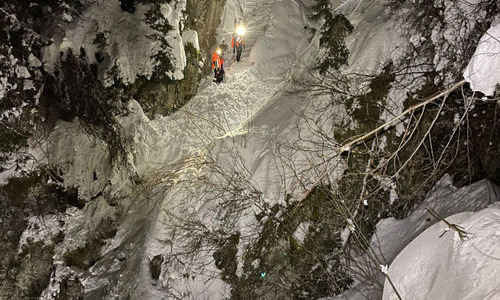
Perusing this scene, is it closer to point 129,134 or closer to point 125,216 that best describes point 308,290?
point 125,216

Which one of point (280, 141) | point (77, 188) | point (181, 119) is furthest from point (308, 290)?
point (77, 188)

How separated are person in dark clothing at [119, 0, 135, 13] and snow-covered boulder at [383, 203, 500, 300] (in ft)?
32.0

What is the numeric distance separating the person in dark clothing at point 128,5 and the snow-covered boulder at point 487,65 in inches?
369

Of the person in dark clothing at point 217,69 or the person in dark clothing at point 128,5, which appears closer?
the person in dark clothing at point 128,5

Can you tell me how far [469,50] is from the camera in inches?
249

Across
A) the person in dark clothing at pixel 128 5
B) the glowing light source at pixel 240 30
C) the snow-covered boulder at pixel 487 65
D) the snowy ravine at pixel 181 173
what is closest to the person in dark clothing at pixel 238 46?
the glowing light source at pixel 240 30

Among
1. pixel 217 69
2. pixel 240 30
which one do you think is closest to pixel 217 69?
pixel 217 69

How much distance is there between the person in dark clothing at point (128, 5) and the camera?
368 inches

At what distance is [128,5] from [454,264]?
10.2 m

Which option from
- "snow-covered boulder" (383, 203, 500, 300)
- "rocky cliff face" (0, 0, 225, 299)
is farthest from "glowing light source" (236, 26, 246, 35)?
"snow-covered boulder" (383, 203, 500, 300)

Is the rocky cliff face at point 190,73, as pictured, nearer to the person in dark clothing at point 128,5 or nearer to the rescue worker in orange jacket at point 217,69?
the rescue worker in orange jacket at point 217,69

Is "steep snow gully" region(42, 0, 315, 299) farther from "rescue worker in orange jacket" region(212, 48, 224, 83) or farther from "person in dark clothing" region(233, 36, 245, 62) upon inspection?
"person in dark clothing" region(233, 36, 245, 62)

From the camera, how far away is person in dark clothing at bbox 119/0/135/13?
30.7 ft

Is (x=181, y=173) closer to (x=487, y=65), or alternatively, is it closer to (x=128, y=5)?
(x=128, y=5)
